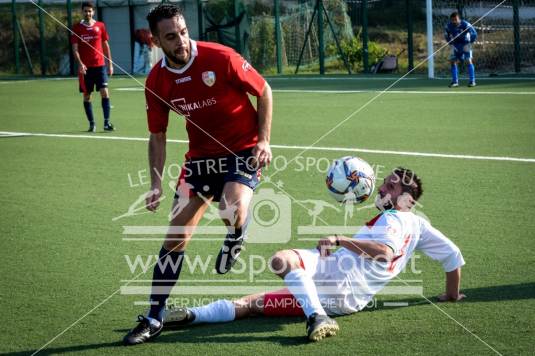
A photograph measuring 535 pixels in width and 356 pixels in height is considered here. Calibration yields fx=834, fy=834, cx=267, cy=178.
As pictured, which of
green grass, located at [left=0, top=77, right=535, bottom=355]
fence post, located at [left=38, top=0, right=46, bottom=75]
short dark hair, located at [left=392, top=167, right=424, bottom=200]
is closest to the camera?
green grass, located at [left=0, top=77, right=535, bottom=355]

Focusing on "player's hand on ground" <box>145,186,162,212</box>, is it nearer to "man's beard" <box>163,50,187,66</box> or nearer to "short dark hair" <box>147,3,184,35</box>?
"man's beard" <box>163,50,187,66</box>

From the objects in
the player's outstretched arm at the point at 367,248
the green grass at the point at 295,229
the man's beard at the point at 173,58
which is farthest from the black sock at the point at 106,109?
the player's outstretched arm at the point at 367,248

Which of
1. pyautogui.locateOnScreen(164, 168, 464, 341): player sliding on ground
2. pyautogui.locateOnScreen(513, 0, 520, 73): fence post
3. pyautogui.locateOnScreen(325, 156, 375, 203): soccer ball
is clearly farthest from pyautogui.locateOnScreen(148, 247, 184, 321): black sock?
pyautogui.locateOnScreen(513, 0, 520, 73): fence post

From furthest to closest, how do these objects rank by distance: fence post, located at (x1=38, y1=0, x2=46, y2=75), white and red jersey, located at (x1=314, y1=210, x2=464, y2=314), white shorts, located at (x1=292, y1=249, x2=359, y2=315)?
fence post, located at (x1=38, y1=0, x2=46, y2=75), white shorts, located at (x1=292, y1=249, x2=359, y2=315), white and red jersey, located at (x1=314, y1=210, x2=464, y2=314)

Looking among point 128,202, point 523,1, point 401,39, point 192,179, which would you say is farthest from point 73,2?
point 192,179

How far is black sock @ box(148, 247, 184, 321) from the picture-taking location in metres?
5.44

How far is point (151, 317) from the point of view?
213 inches

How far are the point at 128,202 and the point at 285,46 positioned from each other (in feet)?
75.7

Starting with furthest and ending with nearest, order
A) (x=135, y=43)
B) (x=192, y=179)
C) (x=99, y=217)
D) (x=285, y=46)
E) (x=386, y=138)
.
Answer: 1. (x=135, y=43)
2. (x=285, y=46)
3. (x=386, y=138)
4. (x=99, y=217)
5. (x=192, y=179)

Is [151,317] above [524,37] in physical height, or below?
below

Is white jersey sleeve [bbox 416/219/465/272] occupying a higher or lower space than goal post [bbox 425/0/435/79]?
lower

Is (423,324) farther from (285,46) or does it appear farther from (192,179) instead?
(285,46)

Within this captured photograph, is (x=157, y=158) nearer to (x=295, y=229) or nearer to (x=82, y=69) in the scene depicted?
(x=295, y=229)

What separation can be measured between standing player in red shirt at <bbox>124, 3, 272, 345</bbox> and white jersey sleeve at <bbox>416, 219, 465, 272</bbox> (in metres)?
1.19
